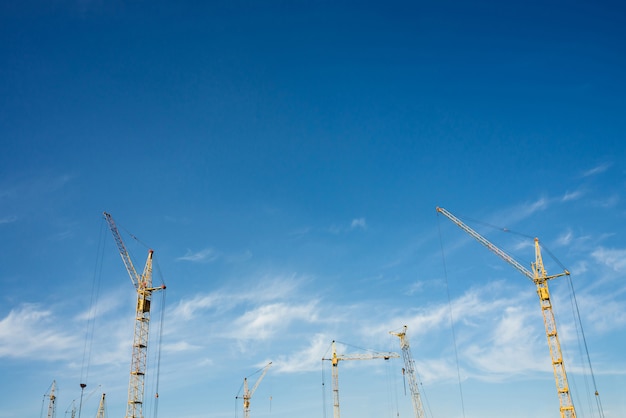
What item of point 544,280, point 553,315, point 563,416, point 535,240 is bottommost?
point 563,416

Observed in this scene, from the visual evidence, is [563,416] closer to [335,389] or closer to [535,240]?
[535,240]

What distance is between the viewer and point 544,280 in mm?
115750

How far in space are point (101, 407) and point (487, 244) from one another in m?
137

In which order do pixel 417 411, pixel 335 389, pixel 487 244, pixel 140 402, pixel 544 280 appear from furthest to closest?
pixel 335 389
pixel 417 411
pixel 487 244
pixel 544 280
pixel 140 402

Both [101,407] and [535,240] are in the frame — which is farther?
[101,407]

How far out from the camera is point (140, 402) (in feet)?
356

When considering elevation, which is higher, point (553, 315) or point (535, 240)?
point (535, 240)

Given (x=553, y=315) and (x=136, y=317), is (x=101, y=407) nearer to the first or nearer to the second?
(x=136, y=317)

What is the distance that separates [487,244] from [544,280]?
1695 centimetres

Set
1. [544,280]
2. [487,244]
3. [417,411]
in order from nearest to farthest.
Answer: [544,280] → [487,244] → [417,411]

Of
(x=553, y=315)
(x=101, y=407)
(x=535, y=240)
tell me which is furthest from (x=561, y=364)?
(x=101, y=407)

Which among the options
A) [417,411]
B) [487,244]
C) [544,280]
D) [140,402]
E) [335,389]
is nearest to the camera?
[140,402]

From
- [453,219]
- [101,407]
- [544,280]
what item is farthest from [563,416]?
[101,407]

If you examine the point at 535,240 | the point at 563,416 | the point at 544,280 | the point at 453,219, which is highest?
the point at 453,219
